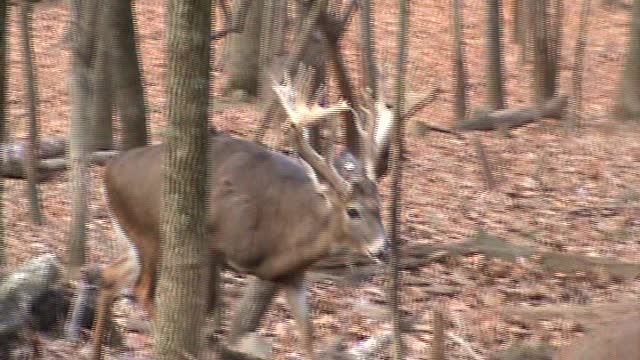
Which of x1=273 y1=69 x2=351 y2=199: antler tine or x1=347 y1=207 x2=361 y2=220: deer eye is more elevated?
x1=273 y1=69 x2=351 y2=199: antler tine

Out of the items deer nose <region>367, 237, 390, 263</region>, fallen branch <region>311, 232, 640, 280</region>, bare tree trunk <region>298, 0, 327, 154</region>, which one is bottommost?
fallen branch <region>311, 232, 640, 280</region>

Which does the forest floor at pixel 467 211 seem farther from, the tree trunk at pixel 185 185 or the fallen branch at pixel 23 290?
the tree trunk at pixel 185 185

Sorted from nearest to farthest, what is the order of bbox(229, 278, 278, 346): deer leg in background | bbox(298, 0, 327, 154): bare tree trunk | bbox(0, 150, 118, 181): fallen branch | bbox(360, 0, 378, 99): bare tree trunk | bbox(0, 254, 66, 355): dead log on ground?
bbox(0, 254, 66, 355): dead log on ground
bbox(229, 278, 278, 346): deer leg in background
bbox(360, 0, 378, 99): bare tree trunk
bbox(298, 0, 327, 154): bare tree trunk
bbox(0, 150, 118, 181): fallen branch

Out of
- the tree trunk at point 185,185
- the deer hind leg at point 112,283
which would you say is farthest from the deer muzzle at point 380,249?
the tree trunk at point 185,185

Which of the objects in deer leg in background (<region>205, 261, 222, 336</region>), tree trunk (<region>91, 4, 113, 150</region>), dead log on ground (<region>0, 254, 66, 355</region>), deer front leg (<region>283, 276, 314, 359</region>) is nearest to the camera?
dead log on ground (<region>0, 254, 66, 355</region>)

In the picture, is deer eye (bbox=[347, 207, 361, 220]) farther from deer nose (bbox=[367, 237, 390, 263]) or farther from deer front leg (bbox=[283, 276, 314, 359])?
deer front leg (bbox=[283, 276, 314, 359])

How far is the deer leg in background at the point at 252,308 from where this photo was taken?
24.7 feet

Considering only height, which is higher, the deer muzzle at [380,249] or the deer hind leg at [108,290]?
the deer muzzle at [380,249]

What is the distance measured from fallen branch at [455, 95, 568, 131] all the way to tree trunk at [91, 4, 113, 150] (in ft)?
20.2

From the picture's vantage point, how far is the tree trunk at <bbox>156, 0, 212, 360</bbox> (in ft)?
14.5

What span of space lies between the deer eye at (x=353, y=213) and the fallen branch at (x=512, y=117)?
9.41 meters

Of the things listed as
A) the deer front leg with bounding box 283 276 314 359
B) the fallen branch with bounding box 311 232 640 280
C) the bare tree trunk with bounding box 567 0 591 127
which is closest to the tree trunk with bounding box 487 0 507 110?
the bare tree trunk with bounding box 567 0 591 127

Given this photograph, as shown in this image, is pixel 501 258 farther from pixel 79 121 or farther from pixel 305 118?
pixel 79 121

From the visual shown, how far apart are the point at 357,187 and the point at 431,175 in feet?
21.2
